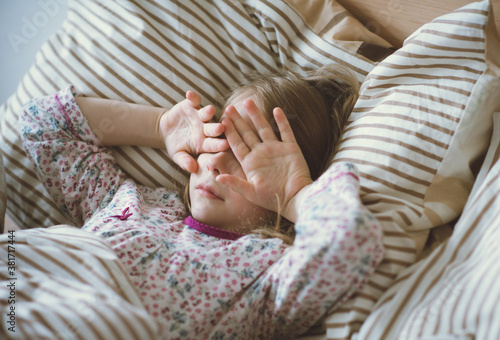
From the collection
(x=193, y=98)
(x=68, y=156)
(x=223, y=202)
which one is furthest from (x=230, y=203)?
(x=68, y=156)

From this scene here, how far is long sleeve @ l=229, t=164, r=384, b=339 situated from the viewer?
2.00 ft

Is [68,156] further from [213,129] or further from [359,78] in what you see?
[359,78]

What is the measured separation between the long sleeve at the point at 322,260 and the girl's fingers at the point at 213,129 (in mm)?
238

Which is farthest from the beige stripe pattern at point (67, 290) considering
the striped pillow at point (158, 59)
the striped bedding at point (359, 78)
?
the striped pillow at point (158, 59)

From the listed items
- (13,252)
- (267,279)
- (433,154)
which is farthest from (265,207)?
(13,252)

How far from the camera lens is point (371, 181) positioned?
77 centimetres

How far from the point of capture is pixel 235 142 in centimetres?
86

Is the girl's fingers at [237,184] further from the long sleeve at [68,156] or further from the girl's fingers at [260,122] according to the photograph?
the long sleeve at [68,156]

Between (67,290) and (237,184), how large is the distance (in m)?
0.33

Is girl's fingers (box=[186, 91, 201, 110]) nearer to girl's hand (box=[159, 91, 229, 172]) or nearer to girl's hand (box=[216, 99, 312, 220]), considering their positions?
girl's hand (box=[159, 91, 229, 172])

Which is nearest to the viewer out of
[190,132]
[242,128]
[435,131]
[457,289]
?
[457,289]

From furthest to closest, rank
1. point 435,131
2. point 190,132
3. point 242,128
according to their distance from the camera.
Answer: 1. point 190,132
2. point 242,128
3. point 435,131

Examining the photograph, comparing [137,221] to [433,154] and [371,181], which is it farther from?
[433,154]

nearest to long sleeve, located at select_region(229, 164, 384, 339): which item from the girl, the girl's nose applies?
the girl
